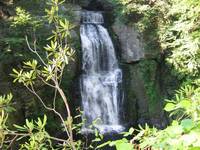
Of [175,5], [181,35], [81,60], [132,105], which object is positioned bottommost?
[132,105]

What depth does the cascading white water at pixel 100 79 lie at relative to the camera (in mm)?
11453

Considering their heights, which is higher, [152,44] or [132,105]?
[152,44]

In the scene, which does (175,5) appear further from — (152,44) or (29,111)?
(29,111)

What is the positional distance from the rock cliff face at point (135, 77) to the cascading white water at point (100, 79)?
28 centimetres

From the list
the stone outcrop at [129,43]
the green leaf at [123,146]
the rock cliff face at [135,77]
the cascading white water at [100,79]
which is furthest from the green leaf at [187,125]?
the stone outcrop at [129,43]

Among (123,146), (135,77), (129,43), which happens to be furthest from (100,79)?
(123,146)

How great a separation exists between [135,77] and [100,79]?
1156 millimetres

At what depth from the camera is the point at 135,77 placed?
11.6 metres

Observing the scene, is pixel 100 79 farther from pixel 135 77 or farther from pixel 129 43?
pixel 129 43

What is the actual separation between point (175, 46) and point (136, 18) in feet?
7.27

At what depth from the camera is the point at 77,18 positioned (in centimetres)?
1187

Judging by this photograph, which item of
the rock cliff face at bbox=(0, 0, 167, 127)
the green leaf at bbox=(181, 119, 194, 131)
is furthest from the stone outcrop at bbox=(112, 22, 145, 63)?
the green leaf at bbox=(181, 119, 194, 131)

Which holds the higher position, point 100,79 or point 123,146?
point 123,146

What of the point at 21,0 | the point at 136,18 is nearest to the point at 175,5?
the point at 136,18
